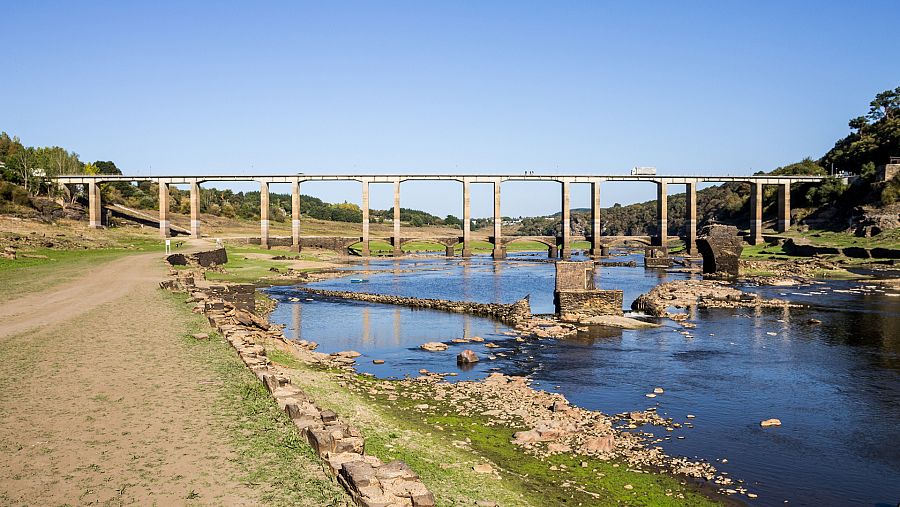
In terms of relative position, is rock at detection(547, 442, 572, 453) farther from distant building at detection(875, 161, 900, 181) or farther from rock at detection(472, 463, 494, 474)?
distant building at detection(875, 161, 900, 181)

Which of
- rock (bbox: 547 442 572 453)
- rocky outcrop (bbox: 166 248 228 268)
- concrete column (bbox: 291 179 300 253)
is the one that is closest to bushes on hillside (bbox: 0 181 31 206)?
concrete column (bbox: 291 179 300 253)

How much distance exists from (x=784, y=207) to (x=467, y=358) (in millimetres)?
114121

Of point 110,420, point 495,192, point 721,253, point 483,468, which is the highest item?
point 495,192

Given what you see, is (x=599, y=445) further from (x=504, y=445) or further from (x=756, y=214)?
(x=756, y=214)

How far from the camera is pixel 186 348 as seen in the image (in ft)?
52.2

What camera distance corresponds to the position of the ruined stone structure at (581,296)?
33688 millimetres

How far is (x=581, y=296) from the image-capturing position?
1345 inches

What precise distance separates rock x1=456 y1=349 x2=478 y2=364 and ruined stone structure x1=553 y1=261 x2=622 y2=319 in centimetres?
1149

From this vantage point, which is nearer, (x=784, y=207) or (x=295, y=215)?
(x=295, y=215)

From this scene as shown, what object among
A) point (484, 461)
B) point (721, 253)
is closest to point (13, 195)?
point (721, 253)

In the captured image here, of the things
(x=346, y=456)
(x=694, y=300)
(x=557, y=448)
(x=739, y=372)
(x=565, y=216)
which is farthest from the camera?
(x=565, y=216)

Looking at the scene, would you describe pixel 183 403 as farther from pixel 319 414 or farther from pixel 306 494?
pixel 306 494

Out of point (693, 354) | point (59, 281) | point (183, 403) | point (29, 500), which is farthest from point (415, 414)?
point (59, 281)

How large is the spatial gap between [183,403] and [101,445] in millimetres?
2231
